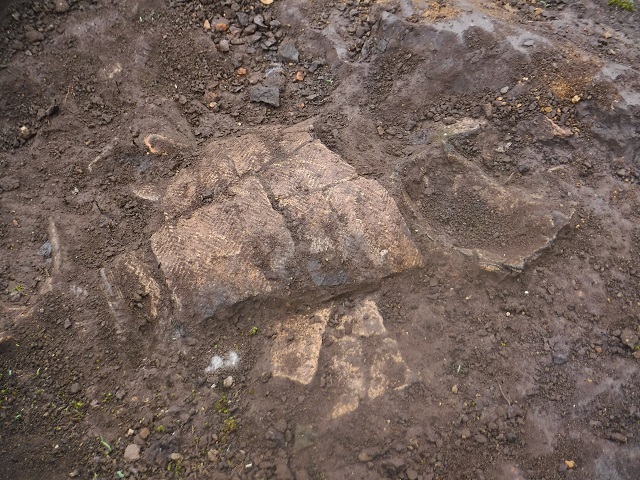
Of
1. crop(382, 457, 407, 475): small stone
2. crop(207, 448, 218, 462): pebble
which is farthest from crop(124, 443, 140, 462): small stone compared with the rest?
crop(382, 457, 407, 475): small stone

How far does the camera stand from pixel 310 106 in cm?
470

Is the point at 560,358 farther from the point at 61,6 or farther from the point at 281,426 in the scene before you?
the point at 61,6

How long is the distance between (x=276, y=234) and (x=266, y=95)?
1748mm

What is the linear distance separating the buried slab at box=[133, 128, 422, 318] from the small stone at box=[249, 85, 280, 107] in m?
0.98

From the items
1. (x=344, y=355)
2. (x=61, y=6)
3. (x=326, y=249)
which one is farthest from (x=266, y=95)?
(x=344, y=355)

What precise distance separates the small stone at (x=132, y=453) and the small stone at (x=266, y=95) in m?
3.22

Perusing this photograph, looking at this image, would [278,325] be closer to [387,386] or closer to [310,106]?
[387,386]

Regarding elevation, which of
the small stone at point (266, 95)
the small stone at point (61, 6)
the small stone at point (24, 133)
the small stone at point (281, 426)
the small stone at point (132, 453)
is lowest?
the small stone at point (132, 453)

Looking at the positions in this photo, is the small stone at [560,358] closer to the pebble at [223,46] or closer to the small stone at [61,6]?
the pebble at [223,46]

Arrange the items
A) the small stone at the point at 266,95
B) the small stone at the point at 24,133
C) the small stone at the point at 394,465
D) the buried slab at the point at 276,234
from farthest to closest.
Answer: the small stone at the point at 266,95, the small stone at the point at 24,133, the buried slab at the point at 276,234, the small stone at the point at 394,465

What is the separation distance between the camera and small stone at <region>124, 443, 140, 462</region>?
3.21m

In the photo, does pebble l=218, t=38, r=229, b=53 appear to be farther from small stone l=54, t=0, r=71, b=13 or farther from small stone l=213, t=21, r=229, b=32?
small stone l=54, t=0, r=71, b=13

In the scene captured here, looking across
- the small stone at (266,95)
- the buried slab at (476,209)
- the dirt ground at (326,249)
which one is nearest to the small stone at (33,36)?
the dirt ground at (326,249)

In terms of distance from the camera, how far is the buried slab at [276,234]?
3582mm
